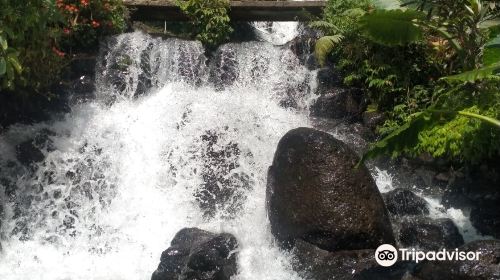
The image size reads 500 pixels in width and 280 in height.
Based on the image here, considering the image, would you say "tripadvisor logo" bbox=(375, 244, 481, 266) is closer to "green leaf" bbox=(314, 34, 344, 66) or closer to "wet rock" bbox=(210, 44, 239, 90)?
"green leaf" bbox=(314, 34, 344, 66)

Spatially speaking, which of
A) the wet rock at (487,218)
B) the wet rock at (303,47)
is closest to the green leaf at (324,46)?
the wet rock at (303,47)

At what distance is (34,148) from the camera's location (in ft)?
32.0

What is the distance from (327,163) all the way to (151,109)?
455 centimetres

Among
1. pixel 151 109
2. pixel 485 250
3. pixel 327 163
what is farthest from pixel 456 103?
pixel 151 109

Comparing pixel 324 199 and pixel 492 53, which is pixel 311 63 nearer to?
pixel 324 199

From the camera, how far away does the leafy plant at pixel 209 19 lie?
12633mm

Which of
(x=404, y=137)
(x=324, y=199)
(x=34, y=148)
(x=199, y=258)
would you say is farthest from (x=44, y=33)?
(x=404, y=137)

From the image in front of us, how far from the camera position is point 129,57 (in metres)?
12.0

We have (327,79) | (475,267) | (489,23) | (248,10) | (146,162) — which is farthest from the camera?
(248,10)

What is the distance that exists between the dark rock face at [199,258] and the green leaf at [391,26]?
3.24 m

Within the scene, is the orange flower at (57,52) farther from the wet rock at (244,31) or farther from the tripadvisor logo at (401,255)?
the tripadvisor logo at (401,255)

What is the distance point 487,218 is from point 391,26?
3.37 metres

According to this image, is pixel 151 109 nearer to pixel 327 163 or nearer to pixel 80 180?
pixel 80 180

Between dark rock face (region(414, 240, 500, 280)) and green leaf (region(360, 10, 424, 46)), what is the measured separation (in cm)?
255
